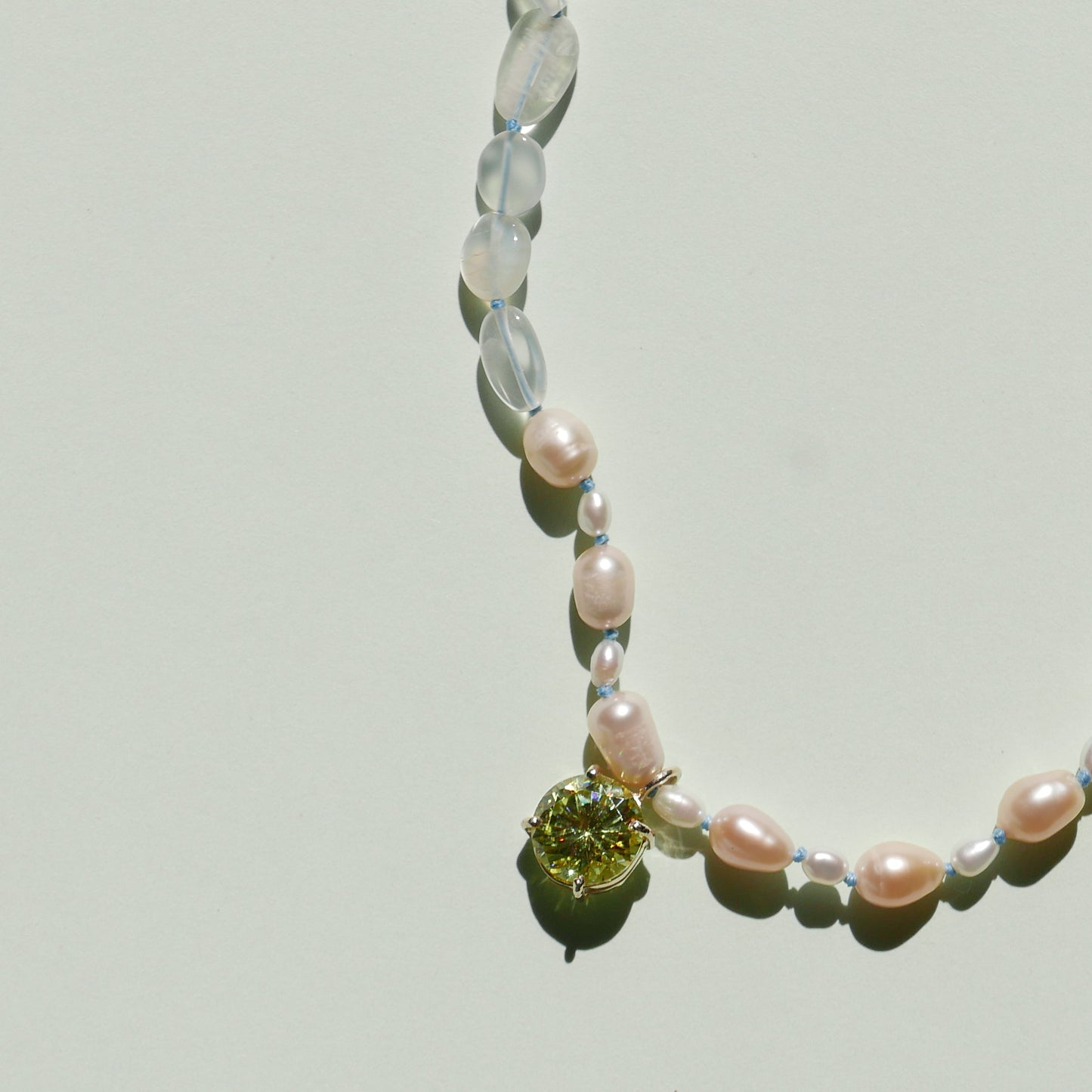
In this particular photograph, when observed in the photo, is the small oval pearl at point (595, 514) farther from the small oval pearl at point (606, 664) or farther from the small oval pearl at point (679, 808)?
the small oval pearl at point (679, 808)

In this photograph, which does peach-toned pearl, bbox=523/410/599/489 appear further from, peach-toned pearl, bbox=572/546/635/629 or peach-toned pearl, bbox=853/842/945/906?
peach-toned pearl, bbox=853/842/945/906

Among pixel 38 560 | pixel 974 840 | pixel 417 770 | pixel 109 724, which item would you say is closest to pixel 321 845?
pixel 417 770

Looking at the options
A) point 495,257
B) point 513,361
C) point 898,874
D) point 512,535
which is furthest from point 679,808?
point 495,257

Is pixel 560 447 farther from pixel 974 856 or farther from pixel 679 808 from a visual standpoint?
pixel 974 856

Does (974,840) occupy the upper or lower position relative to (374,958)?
upper

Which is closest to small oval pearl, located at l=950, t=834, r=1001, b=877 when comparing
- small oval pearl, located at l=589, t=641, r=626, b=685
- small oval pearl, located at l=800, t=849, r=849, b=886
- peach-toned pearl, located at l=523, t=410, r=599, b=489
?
small oval pearl, located at l=800, t=849, r=849, b=886

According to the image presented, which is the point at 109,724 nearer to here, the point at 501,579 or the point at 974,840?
the point at 501,579

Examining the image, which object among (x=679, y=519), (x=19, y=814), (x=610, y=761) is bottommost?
(x=19, y=814)
